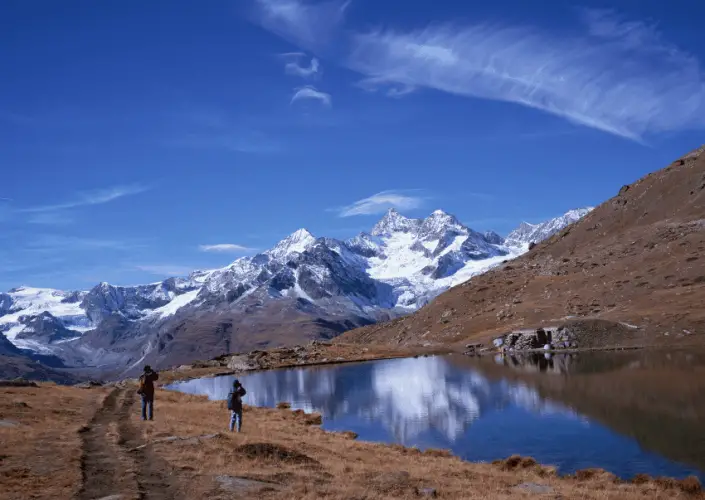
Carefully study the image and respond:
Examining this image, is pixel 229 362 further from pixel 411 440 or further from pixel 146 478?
pixel 146 478

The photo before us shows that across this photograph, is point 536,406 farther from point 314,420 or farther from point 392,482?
point 392,482

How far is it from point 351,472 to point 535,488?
8.42 meters

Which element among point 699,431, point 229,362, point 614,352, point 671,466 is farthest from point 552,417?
point 229,362

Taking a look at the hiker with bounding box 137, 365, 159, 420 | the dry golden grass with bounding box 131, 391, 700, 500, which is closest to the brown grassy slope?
the dry golden grass with bounding box 131, 391, 700, 500

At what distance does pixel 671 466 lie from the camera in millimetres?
36094

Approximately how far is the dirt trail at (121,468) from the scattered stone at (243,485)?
5.95 feet

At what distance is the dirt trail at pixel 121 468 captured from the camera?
2277 centimetres

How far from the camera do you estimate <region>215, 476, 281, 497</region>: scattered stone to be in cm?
2373

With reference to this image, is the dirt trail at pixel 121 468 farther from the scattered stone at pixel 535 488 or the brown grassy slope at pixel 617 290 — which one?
the brown grassy slope at pixel 617 290

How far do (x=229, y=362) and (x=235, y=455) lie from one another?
130 m

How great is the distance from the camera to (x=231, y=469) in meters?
27.0

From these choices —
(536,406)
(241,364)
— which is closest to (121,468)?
(536,406)

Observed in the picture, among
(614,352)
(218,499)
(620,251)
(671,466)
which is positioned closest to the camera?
(218,499)

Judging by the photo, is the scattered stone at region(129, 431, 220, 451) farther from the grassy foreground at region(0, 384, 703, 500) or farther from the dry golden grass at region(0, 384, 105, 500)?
the dry golden grass at region(0, 384, 105, 500)
